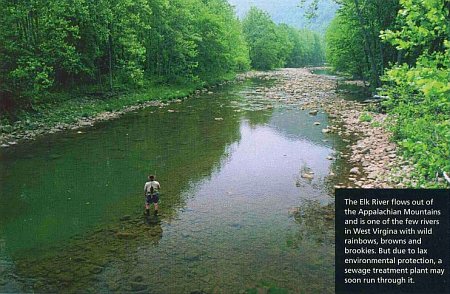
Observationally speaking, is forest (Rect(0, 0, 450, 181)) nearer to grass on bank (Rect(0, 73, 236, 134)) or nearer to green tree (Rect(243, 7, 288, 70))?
grass on bank (Rect(0, 73, 236, 134))

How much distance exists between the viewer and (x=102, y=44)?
4000cm

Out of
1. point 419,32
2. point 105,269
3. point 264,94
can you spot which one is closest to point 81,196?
point 105,269

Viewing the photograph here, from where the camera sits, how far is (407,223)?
365 inches

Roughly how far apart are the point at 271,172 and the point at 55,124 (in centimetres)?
1779

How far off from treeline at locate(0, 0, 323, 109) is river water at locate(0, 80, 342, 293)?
712cm

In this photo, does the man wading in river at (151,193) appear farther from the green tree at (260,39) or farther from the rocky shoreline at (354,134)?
the green tree at (260,39)

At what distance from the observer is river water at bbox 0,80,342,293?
10.5 metres

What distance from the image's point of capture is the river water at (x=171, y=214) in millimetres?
10523

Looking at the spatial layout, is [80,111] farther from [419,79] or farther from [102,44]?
[419,79]

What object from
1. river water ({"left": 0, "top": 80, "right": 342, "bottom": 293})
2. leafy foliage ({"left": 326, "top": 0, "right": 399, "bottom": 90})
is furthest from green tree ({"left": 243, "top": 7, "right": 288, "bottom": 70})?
river water ({"left": 0, "top": 80, "right": 342, "bottom": 293})

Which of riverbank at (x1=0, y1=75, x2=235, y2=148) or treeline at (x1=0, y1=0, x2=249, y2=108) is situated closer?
riverbank at (x1=0, y1=75, x2=235, y2=148)

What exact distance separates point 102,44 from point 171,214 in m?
30.2

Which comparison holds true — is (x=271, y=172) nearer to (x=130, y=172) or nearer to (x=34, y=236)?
(x=130, y=172)

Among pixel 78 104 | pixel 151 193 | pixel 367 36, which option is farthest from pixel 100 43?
pixel 151 193
